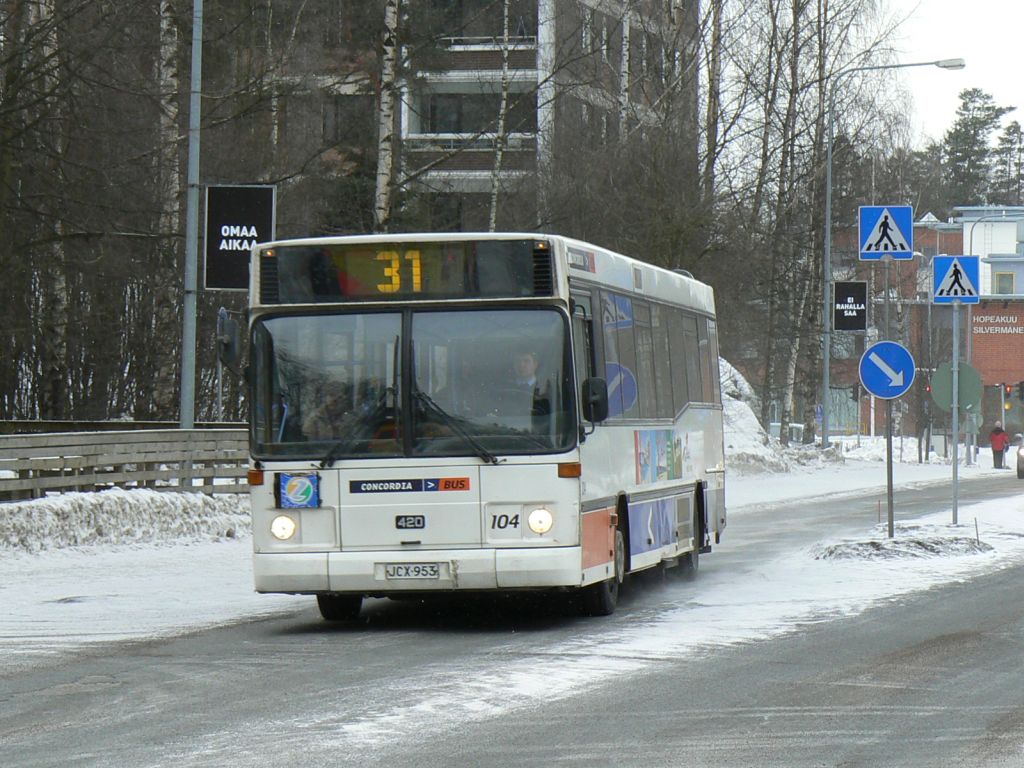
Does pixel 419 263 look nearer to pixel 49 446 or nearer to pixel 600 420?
pixel 600 420

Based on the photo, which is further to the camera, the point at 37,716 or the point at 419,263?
the point at 419,263

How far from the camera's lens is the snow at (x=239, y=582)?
12.2 meters

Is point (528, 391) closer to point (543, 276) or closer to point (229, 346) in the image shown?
point (543, 276)

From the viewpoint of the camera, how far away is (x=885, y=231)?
68.7 ft

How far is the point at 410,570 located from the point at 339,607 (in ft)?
4.53

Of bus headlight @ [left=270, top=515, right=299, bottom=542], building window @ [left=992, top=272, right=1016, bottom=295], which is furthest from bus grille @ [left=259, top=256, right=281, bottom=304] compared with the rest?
building window @ [left=992, top=272, right=1016, bottom=295]

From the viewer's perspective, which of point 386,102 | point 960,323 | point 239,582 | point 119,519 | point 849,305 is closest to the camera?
point 239,582

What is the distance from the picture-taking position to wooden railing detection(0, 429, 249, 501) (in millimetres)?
20906

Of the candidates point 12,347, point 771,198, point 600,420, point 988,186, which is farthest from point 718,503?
point 988,186

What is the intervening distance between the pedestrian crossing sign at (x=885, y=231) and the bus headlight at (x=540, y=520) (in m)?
8.65

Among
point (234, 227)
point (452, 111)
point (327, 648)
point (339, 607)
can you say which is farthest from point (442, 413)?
point (452, 111)

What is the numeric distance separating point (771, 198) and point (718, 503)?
3635 cm

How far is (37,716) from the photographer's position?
9.54m

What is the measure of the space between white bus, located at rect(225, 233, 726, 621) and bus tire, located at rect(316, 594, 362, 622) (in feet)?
1.73
